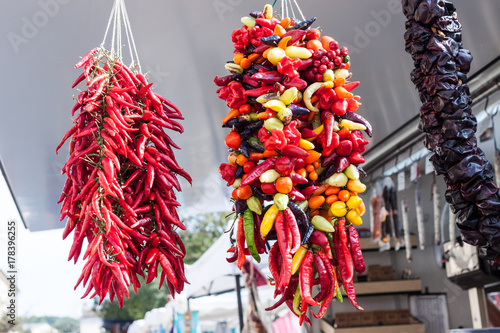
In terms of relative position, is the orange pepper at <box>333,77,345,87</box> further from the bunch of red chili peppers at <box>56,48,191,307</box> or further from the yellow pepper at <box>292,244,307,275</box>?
the bunch of red chili peppers at <box>56,48,191,307</box>

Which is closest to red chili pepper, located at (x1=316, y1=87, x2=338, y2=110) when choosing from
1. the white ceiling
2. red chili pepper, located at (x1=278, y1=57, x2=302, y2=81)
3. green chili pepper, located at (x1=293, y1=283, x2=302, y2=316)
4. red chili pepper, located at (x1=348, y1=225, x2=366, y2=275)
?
red chili pepper, located at (x1=278, y1=57, x2=302, y2=81)

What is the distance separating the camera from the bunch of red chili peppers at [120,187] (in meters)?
1.76

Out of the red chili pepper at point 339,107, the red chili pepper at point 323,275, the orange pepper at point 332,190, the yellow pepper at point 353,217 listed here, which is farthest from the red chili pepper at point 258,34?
the red chili pepper at point 323,275

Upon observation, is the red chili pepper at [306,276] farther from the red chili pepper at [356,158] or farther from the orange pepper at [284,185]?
the red chili pepper at [356,158]

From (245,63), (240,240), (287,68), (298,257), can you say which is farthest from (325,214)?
(245,63)

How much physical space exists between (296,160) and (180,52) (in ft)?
5.66

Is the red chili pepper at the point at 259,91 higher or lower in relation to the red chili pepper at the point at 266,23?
lower

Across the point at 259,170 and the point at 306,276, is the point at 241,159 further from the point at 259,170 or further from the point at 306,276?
the point at 306,276

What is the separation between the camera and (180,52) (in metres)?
3.00

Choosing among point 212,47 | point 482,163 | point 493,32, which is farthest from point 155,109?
point 493,32

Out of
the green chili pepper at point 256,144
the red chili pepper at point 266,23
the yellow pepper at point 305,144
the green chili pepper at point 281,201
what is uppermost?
the red chili pepper at point 266,23

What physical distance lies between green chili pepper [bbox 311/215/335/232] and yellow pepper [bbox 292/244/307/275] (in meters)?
0.07

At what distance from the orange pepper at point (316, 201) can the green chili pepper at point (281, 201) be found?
129 mm

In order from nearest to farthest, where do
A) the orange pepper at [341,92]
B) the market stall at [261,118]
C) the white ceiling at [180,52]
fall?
the market stall at [261,118]
the orange pepper at [341,92]
the white ceiling at [180,52]
